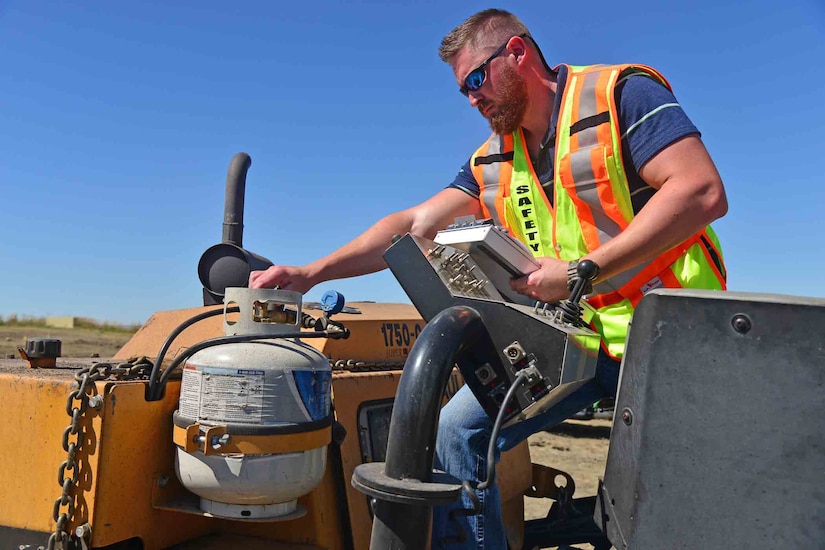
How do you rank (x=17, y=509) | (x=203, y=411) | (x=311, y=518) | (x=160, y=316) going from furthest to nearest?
(x=160, y=316)
(x=311, y=518)
(x=17, y=509)
(x=203, y=411)

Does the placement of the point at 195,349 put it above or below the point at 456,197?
below

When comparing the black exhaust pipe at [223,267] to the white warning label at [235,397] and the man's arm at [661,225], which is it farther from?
the man's arm at [661,225]

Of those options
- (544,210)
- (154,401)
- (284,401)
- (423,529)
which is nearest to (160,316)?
(154,401)

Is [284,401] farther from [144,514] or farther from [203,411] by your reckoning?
[144,514]

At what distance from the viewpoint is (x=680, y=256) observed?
2.23 meters

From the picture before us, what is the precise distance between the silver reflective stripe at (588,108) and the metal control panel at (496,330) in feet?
1.83

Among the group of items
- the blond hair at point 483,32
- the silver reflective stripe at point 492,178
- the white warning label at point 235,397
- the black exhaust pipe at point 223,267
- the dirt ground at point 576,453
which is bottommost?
the dirt ground at point 576,453

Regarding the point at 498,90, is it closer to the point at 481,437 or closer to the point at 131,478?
the point at 481,437

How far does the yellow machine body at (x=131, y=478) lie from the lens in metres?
1.91

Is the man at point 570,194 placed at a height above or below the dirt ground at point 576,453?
above

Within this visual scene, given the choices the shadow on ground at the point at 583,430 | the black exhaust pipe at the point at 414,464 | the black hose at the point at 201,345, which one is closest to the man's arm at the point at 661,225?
the black exhaust pipe at the point at 414,464

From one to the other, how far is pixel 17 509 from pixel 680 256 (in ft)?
6.84

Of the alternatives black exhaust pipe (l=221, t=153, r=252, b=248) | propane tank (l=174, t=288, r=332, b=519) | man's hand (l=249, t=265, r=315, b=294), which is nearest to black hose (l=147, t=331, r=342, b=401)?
propane tank (l=174, t=288, r=332, b=519)

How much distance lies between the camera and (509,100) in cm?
246
